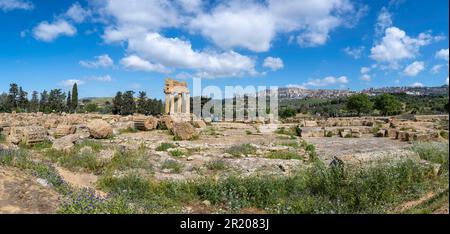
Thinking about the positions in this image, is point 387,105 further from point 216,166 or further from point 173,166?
point 173,166

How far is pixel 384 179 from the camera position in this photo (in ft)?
25.2

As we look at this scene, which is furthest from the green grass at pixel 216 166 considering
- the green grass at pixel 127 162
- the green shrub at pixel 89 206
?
the green shrub at pixel 89 206

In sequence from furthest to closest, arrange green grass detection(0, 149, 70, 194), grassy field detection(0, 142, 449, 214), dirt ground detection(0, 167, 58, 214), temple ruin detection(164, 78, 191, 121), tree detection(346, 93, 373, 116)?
tree detection(346, 93, 373, 116), temple ruin detection(164, 78, 191, 121), green grass detection(0, 149, 70, 194), grassy field detection(0, 142, 449, 214), dirt ground detection(0, 167, 58, 214)

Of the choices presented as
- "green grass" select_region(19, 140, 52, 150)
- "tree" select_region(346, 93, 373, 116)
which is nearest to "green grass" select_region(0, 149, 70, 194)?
"green grass" select_region(19, 140, 52, 150)

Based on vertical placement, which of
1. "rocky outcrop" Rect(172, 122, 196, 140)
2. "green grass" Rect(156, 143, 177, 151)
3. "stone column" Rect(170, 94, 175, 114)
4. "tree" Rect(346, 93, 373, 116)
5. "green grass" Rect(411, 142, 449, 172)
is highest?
"tree" Rect(346, 93, 373, 116)

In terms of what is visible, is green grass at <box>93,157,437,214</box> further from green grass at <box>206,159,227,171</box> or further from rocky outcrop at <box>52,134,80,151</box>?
rocky outcrop at <box>52,134,80,151</box>

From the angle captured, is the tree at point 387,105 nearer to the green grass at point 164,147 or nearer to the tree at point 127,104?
the tree at point 127,104

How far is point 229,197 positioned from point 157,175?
9.44 ft

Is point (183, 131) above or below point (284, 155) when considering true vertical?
above

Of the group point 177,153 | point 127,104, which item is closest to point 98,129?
point 177,153

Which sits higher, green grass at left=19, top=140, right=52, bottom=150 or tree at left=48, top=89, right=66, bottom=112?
tree at left=48, top=89, right=66, bottom=112
